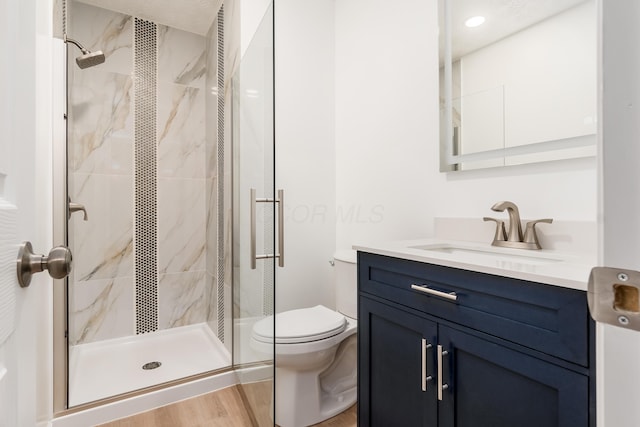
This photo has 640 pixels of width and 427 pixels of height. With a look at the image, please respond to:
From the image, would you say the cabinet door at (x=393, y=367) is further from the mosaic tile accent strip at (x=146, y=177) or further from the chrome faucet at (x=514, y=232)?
the mosaic tile accent strip at (x=146, y=177)

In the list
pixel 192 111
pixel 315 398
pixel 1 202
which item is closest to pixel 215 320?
pixel 315 398

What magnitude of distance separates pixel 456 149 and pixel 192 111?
7.29 ft

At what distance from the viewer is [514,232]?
1.20 m

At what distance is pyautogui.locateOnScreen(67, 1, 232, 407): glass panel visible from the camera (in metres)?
2.33

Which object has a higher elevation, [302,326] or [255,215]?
[255,215]

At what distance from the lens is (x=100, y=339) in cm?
240

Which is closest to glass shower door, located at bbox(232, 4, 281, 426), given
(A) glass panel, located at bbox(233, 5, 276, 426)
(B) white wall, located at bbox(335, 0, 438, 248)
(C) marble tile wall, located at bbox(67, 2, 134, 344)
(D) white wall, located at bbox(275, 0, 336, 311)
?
(A) glass panel, located at bbox(233, 5, 276, 426)

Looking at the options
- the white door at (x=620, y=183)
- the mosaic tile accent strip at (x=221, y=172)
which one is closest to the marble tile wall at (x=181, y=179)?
the mosaic tile accent strip at (x=221, y=172)

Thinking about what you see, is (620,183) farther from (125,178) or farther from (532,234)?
(125,178)

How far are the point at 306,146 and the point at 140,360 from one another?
73.5 inches

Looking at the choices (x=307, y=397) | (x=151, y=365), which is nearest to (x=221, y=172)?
(x=151, y=365)

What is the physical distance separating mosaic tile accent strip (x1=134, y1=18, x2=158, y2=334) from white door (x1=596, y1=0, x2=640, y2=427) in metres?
2.80

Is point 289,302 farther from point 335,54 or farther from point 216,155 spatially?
point 335,54

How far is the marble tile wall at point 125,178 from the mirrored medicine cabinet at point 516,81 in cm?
189
